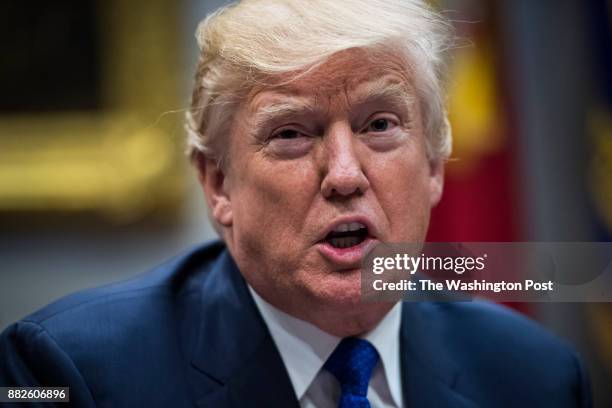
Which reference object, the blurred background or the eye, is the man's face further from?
the blurred background

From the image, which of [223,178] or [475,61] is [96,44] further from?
[223,178]

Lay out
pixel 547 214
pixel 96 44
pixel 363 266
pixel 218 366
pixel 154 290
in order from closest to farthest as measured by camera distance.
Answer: pixel 363 266, pixel 218 366, pixel 154 290, pixel 547 214, pixel 96 44

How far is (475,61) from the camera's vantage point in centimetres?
288

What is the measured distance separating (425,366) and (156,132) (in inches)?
71.5

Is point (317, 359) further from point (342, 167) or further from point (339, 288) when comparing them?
point (342, 167)

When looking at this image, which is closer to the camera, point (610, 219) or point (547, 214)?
point (610, 219)

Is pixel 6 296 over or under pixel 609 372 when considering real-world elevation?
over

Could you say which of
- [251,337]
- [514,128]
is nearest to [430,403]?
[251,337]

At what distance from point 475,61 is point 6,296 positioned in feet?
6.04

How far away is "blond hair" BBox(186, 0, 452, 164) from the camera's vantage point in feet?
3.91

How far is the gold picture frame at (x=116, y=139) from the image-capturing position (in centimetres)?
294

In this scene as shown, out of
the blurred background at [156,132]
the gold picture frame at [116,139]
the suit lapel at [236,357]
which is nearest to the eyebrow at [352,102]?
the suit lapel at [236,357]

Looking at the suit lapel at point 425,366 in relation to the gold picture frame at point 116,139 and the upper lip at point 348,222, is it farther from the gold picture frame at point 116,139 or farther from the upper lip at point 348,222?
the gold picture frame at point 116,139

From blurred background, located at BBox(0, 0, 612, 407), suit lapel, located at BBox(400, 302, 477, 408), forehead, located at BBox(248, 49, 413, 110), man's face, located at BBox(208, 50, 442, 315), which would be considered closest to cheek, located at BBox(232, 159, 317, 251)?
man's face, located at BBox(208, 50, 442, 315)
